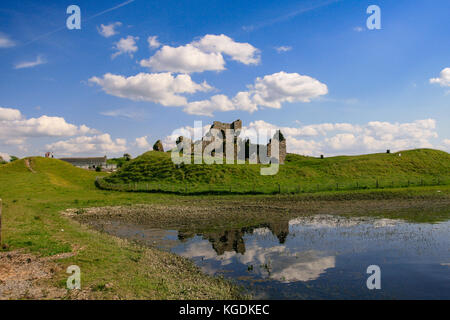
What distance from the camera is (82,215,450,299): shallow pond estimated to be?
12672mm

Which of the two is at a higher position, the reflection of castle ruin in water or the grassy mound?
the grassy mound

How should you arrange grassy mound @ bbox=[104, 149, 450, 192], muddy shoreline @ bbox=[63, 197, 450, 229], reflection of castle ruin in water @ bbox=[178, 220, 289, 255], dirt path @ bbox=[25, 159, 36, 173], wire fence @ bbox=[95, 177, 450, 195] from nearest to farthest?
reflection of castle ruin in water @ bbox=[178, 220, 289, 255] → muddy shoreline @ bbox=[63, 197, 450, 229] → wire fence @ bbox=[95, 177, 450, 195] → grassy mound @ bbox=[104, 149, 450, 192] → dirt path @ bbox=[25, 159, 36, 173]

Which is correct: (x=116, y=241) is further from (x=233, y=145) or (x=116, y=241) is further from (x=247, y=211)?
(x=233, y=145)

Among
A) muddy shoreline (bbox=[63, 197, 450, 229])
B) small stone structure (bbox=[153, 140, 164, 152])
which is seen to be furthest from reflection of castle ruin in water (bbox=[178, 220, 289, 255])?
small stone structure (bbox=[153, 140, 164, 152])

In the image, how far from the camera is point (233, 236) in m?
22.4

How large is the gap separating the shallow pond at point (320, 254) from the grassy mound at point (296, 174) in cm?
2597

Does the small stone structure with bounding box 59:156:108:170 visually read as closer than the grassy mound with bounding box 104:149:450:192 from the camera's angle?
No

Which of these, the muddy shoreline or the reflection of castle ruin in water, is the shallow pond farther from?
the muddy shoreline

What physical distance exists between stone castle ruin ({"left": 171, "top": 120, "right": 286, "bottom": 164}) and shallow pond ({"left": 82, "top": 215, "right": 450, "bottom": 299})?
5163 centimetres

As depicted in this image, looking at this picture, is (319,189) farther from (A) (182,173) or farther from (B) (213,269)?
(B) (213,269)

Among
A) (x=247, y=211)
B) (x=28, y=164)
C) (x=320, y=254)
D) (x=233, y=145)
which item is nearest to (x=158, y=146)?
(x=233, y=145)

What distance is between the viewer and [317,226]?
2572 cm

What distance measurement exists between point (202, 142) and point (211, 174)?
20202 millimetres

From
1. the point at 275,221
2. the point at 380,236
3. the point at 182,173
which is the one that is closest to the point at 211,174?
the point at 182,173
